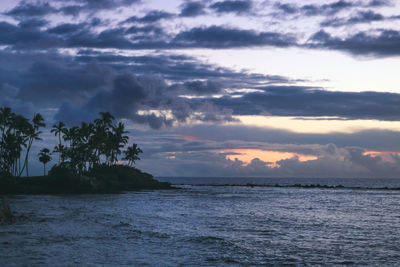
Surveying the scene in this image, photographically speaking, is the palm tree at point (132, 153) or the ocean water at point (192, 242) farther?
the palm tree at point (132, 153)

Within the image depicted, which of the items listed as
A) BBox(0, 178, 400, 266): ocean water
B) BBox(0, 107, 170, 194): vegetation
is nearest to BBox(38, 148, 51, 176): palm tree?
BBox(0, 107, 170, 194): vegetation

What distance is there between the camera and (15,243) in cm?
2112

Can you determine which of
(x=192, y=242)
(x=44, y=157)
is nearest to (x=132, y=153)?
(x=44, y=157)

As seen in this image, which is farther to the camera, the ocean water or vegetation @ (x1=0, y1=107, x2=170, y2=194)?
vegetation @ (x1=0, y1=107, x2=170, y2=194)

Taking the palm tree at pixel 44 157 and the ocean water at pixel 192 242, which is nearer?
the ocean water at pixel 192 242

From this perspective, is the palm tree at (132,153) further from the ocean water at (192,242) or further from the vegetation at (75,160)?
the ocean water at (192,242)

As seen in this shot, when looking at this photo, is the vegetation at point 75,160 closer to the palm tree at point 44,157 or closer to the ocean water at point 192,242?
the palm tree at point 44,157

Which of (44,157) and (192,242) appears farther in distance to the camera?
(44,157)

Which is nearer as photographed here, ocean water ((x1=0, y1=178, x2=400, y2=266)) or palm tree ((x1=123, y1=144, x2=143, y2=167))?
ocean water ((x1=0, y1=178, x2=400, y2=266))

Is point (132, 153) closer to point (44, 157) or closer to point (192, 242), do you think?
point (44, 157)

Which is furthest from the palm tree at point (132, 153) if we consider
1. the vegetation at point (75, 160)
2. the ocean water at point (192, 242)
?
the ocean water at point (192, 242)

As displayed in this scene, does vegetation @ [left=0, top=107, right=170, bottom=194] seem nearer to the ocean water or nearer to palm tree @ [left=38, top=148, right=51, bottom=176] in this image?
palm tree @ [left=38, top=148, right=51, bottom=176]

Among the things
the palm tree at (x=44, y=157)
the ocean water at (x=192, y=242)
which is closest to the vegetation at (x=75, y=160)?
the palm tree at (x=44, y=157)

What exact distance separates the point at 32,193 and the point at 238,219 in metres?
56.7
